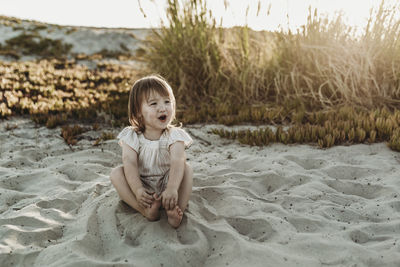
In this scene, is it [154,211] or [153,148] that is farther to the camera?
[153,148]

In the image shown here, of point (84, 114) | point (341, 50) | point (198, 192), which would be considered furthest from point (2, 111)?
point (341, 50)

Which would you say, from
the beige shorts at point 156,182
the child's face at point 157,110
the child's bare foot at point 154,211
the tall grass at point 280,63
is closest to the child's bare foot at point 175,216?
the child's bare foot at point 154,211

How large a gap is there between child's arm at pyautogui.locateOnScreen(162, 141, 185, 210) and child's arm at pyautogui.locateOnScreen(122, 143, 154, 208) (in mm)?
139

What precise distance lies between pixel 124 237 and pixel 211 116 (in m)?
4.22

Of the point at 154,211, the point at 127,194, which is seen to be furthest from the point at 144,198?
the point at 127,194

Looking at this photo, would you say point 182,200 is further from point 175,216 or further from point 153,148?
point 153,148

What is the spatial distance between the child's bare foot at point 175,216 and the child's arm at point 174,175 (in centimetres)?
3

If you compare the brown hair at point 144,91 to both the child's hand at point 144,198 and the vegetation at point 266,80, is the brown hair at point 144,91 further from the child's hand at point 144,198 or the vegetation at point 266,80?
the vegetation at point 266,80

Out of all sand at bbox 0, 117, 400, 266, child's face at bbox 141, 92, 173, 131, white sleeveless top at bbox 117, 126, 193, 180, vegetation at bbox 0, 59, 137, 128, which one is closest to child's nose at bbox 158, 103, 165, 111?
child's face at bbox 141, 92, 173, 131

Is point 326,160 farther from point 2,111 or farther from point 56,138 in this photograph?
point 2,111

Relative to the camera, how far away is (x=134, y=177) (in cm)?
282

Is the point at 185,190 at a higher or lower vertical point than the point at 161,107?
lower

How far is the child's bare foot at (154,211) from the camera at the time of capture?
2699mm

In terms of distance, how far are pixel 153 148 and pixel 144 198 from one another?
0.48 m
